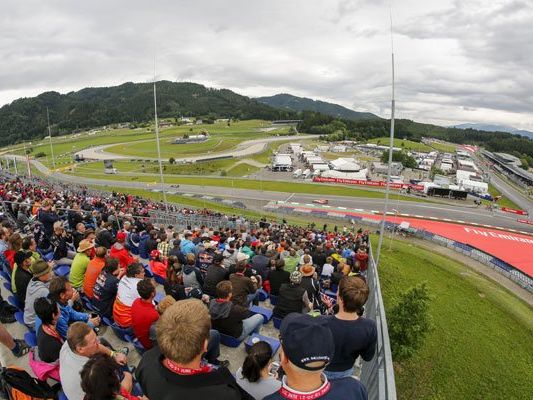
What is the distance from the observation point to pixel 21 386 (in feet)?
13.5

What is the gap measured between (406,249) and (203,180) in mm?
48752

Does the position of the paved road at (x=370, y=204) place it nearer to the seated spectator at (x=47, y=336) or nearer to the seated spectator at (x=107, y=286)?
the seated spectator at (x=107, y=286)

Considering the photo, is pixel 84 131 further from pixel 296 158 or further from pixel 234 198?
pixel 234 198

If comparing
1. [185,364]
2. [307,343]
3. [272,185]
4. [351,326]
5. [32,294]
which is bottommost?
[272,185]

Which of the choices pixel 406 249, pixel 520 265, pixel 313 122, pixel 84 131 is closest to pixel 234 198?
pixel 406 249

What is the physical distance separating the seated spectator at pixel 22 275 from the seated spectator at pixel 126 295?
2.09 metres

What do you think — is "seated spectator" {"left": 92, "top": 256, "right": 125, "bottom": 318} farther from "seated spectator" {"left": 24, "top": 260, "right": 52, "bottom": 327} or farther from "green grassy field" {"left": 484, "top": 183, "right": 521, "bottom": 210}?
"green grassy field" {"left": 484, "top": 183, "right": 521, "bottom": 210}

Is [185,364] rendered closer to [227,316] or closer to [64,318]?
[227,316]

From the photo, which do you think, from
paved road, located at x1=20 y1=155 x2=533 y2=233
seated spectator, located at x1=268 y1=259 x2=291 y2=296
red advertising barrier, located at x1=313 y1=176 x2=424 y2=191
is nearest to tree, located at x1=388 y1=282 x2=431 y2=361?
seated spectator, located at x1=268 y1=259 x2=291 y2=296

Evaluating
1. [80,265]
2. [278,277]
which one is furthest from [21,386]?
[278,277]

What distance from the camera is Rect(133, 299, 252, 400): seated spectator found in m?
2.74

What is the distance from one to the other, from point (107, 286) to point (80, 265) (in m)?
1.81

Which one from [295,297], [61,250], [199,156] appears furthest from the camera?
[199,156]

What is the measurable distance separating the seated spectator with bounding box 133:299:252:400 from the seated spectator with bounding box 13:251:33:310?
5.35 meters
